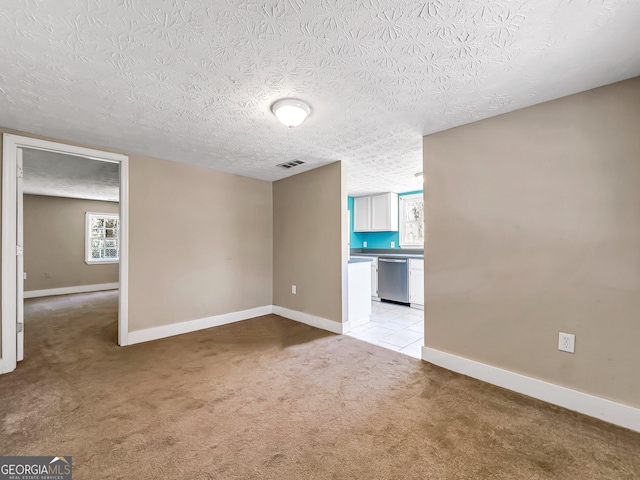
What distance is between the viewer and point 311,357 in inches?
112

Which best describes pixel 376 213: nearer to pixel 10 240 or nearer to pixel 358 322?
pixel 358 322

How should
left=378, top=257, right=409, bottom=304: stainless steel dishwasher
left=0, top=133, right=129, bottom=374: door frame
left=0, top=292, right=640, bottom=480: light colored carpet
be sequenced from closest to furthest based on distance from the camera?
1. left=0, top=292, right=640, bottom=480: light colored carpet
2. left=0, top=133, right=129, bottom=374: door frame
3. left=378, top=257, right=409, bottom=304: stainless steel dishwasher

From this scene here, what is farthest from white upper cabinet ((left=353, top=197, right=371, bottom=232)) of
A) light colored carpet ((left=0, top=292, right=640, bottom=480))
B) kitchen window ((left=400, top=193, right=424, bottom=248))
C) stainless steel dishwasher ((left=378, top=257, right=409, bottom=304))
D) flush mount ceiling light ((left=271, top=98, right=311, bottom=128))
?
flush mount ceiling light ((left=271, top=98, right=311, bottom=128))

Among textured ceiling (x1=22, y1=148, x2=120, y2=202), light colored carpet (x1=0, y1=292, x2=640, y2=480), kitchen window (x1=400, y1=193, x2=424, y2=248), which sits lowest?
light colored carpet (x1=0, y1=292, x2=640, y2=480)

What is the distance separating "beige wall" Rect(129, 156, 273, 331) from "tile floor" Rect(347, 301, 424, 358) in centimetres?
180

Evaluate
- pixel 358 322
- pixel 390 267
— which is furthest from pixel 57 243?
pixel 390 267

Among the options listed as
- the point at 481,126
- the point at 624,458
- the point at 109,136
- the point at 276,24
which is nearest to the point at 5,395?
the point at 109,136

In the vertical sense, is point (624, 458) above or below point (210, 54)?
below

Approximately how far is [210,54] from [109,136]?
190cm

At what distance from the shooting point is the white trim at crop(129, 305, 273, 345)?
3.31 meters


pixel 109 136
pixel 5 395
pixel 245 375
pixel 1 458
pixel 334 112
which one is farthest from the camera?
pixel 109 136

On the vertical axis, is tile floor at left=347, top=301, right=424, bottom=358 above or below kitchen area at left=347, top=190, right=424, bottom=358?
below

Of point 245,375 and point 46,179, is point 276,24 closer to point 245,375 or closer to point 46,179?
point 245,375

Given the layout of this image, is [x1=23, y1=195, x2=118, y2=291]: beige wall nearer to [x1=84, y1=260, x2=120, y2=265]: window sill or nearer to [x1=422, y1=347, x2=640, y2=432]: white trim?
[x1=84, y1=260, x2=120, y2=265]: window sill
